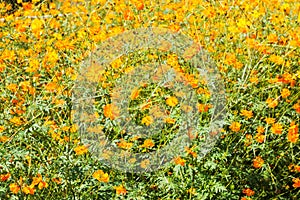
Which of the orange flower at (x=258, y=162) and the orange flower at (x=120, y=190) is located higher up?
the orange flower at (x=120, y=190)

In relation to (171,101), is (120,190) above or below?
below

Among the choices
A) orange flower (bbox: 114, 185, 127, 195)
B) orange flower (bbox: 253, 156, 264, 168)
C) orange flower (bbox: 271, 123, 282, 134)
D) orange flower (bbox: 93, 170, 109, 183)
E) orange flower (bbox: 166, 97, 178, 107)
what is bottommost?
orange flower (bbox: 253, 156, 264, 168)

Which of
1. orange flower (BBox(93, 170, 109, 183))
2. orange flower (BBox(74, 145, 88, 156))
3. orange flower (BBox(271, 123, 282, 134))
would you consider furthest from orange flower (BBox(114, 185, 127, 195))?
orange flower (BBox(271, 123, 282, 134))

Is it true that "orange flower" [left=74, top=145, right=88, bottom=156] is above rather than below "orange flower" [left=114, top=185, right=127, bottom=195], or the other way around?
above

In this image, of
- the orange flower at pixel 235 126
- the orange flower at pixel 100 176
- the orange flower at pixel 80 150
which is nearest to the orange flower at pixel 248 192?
the orange flower at pixel 235 126

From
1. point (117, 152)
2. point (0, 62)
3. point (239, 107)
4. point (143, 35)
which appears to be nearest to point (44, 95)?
point (0, 62)

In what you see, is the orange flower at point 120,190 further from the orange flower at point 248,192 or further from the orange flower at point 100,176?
the orange flower at point 248,192

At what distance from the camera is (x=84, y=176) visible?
243cm

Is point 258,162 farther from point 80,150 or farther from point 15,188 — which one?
point 15,188

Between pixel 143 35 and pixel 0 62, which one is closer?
pixel 0 62

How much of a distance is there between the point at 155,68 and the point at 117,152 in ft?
2.28

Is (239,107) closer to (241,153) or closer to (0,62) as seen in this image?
(241,153)

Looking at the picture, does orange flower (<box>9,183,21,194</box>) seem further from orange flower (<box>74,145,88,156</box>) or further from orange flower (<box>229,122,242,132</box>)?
orange flower (<box>229,122,242,132</box>)

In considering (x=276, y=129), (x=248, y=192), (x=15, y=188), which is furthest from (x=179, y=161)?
(x=15, y=188)
